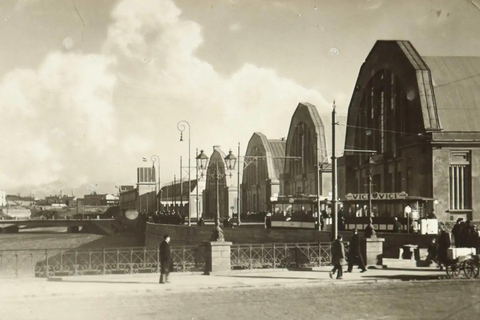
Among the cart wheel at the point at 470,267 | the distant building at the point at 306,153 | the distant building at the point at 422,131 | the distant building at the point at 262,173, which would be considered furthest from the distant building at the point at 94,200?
the cart wheel at the point at 470,267

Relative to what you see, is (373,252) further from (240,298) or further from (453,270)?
(240,298)

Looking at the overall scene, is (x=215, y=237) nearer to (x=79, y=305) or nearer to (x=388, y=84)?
(x=79, y=305)

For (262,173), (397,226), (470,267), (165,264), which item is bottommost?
(470,267)

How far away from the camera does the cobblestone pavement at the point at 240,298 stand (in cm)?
1344

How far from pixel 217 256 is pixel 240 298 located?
19.2ft

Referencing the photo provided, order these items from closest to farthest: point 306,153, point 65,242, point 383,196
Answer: point 383,196
point 306,153
point 65,242

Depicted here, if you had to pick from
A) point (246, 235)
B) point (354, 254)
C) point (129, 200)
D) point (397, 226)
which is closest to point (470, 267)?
point (354, 254)

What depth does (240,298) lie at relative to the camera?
15.9 meters

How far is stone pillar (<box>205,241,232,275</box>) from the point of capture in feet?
71.1

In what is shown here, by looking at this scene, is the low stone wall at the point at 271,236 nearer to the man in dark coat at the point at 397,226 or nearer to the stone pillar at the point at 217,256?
the man in dark coat at the point at 397,226

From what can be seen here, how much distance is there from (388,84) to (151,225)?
24577 mm

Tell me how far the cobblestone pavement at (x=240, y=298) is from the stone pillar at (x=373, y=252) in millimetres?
2649

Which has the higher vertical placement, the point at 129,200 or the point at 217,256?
the point at 129,200

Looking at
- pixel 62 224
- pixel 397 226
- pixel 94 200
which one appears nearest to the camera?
pixel 397 226
